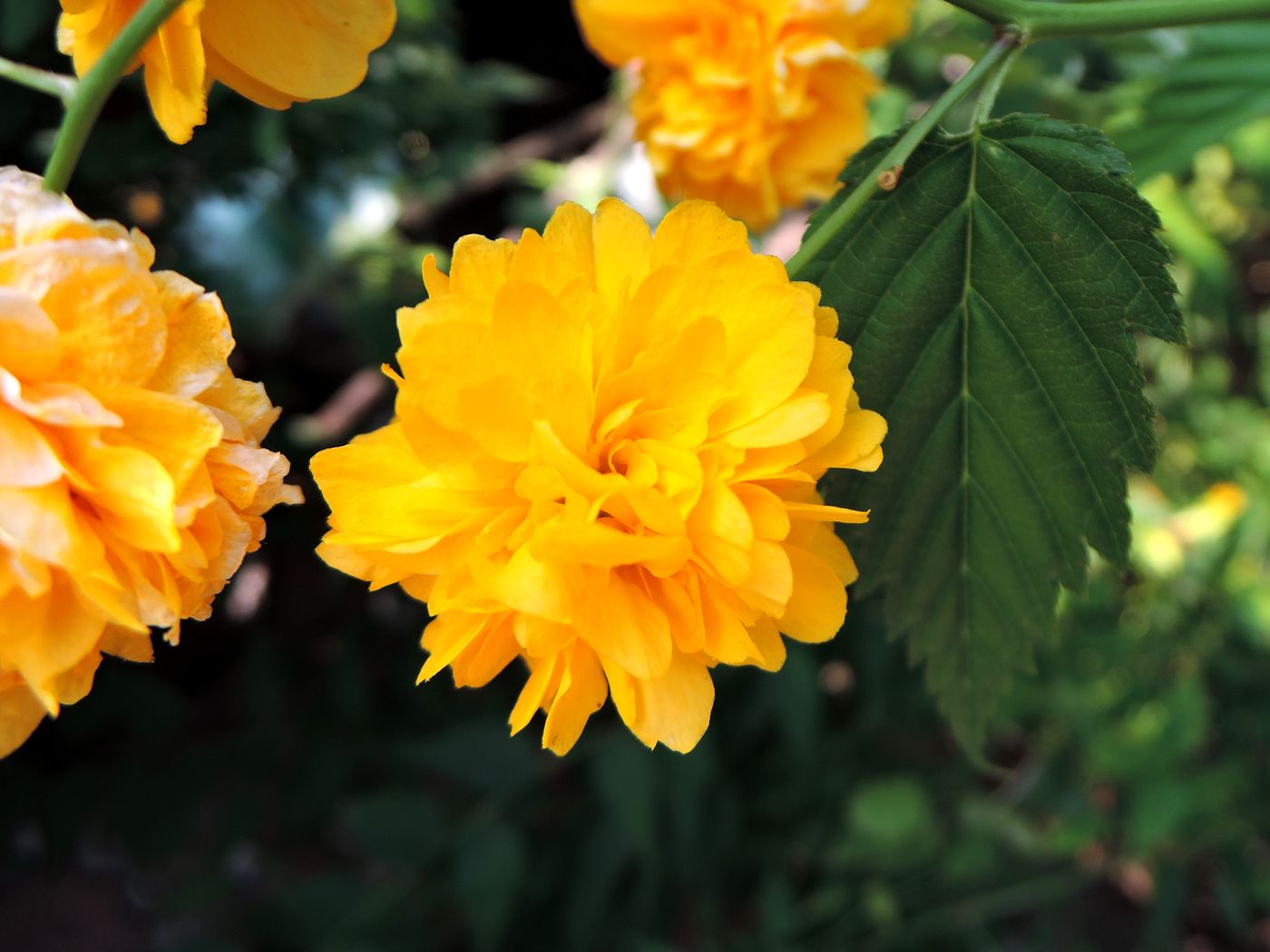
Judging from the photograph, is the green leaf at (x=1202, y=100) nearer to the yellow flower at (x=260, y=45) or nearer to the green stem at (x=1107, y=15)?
the green stem at (x=1107, y=15)

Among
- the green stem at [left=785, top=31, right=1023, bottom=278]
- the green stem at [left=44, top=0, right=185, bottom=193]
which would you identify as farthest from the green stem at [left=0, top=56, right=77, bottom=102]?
the green stem at [left=785, top=31, right=1023, bottom=278]

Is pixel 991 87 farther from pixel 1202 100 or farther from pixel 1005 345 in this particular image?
pixel 1202 100

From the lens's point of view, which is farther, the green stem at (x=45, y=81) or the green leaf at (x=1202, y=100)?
the green leaf at (x=1202, y=100)

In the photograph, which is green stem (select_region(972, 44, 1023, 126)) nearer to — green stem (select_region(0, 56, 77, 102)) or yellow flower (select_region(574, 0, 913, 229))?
→ yellow flower (select_region(574, 0, 913, 229))

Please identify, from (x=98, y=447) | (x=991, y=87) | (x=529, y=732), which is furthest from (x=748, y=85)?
(x=529, y=732)

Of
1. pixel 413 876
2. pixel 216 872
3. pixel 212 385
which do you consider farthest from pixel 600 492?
pixel 216 872

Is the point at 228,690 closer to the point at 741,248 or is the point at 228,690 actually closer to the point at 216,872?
the point at 216,872

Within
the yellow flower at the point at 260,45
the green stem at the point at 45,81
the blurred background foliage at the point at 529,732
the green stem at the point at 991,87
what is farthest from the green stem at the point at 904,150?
the blurred background foliage at the point at 529,732
